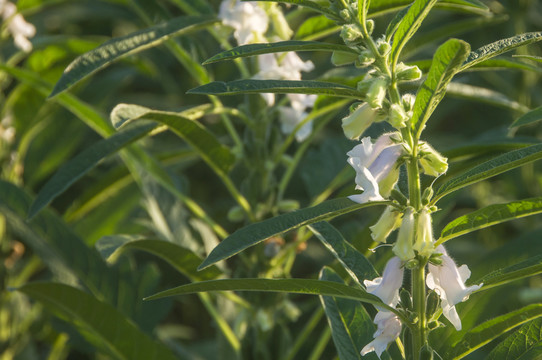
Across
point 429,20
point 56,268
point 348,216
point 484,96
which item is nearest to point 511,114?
point 429,20

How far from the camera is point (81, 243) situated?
6.04 ft

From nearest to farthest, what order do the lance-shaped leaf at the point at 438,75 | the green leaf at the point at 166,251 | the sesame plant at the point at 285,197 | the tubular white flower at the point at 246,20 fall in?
1. the lance-shaped leaf at the point at 438,75
2. the sesame plant at the point at 285,197
3. the green leaf at the point at 166,251
4. the tubular white flower at the point at 246,20

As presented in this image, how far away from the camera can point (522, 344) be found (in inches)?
45.4

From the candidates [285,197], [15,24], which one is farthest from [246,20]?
[285,197]

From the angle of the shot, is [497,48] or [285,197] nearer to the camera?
[497,48]

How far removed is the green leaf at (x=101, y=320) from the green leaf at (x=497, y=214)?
749 millimetres

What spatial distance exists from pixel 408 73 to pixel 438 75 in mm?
77

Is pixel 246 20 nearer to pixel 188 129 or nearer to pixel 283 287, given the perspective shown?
pixel 188 129

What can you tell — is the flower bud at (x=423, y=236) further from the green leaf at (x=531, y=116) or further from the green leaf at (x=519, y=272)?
the green leaf at (x=531, y=116)

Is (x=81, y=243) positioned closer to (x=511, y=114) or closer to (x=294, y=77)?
(x=294, y=77)

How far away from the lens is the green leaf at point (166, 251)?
141 cm

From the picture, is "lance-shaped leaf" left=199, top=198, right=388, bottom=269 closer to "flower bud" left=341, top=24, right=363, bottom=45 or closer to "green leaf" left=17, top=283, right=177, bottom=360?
"flower bud" left=341, top=24, right=363, bottom=45

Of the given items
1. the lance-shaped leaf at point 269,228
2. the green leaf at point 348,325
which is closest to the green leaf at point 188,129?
the lance-shaped leaf at point 269,228

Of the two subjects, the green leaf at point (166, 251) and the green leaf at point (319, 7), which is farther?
the green leaf at point (166, 251)
